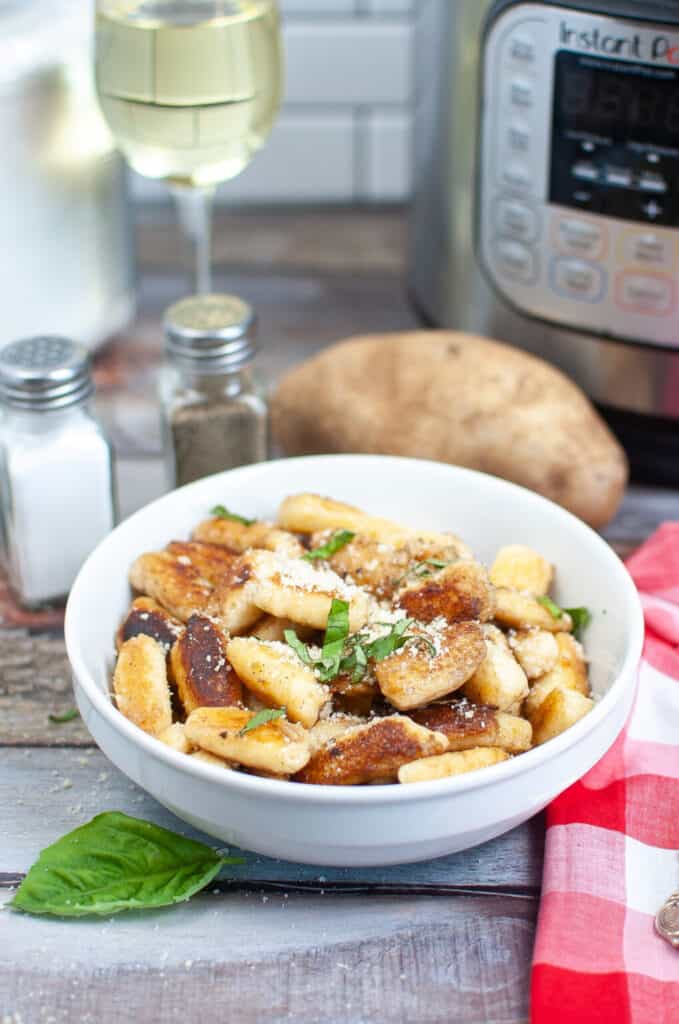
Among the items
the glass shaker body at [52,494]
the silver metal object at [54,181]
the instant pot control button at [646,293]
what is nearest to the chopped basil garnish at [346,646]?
the glass shaker body at [52,494]

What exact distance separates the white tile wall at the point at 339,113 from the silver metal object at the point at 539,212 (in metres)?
0.36

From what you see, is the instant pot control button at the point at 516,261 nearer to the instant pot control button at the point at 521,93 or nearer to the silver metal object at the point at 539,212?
the silver metal object at the point at 539,212

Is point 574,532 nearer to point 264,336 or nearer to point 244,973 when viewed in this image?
point 244,973

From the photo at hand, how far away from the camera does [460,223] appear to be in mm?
1114

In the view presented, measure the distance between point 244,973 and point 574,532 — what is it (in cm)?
35

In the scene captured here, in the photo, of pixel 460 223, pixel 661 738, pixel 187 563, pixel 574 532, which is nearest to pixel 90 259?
pixel 460 223

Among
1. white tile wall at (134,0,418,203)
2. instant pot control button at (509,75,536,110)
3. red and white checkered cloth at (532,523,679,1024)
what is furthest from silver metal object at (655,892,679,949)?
white tile wall at (134,0,418,203)

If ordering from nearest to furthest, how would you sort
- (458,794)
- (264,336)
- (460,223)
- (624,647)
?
(458,794)
(624,647)
(460,223)
(264,336)

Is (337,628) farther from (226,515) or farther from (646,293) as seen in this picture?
(646,293)

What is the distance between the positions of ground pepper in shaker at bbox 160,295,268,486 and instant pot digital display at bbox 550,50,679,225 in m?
0.27

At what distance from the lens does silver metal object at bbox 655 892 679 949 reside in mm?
645

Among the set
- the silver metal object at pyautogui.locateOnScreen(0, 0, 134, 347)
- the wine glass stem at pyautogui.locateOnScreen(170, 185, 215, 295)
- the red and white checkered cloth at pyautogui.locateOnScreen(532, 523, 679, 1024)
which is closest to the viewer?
the red and white checkered cloth at pyautogui.locateOnScreen(532, 523, 679, 1024)

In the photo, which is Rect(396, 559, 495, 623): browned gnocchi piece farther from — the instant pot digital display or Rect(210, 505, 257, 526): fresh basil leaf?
the instant pot digital display

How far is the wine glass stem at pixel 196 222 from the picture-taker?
1151 millimetres
